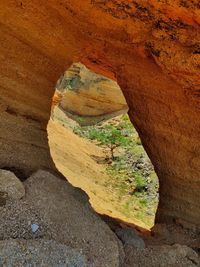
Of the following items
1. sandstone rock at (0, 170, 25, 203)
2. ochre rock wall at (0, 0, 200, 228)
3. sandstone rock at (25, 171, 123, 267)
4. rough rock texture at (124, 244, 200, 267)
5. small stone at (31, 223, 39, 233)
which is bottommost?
rough rock texture at (124, 244, 200, 267)

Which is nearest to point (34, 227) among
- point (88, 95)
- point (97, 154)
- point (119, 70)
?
point (119, 70)

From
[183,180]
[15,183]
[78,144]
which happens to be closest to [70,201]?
[15,183]

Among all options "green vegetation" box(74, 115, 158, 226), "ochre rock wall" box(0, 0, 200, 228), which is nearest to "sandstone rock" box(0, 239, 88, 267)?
"ochre rock wall" box(0, 0, 200, 228)

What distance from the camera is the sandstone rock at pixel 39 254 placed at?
9.40ft

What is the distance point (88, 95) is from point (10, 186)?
4.15ft

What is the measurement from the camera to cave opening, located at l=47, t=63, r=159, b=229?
4129mm

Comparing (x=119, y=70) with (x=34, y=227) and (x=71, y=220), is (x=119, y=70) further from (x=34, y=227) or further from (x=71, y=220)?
(x=34, y=227)

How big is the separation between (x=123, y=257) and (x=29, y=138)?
Answer: 2.95ft

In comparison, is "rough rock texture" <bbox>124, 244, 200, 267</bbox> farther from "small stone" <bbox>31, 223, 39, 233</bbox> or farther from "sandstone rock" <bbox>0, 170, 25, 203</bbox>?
"sandstone rock" <bbox>0, 170, 25, 203</bbox>

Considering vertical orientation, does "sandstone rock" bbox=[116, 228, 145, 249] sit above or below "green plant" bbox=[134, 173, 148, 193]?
above

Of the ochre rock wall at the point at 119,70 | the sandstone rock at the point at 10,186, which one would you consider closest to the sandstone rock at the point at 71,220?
the sandstone rock at the point at 10,186

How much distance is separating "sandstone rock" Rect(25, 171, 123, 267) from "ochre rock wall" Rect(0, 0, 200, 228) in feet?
0.72

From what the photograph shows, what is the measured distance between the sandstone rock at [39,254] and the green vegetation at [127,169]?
1.01 meters

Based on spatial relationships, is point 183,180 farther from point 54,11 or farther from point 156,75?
point 54,11
